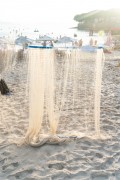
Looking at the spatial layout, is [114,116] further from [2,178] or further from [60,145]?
[2,178]

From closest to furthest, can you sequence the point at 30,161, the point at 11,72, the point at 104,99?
the point at 30,161
the point at 104,99
the point at 11,72

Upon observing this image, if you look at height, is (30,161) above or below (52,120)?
below

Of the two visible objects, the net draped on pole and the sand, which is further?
the net draped on pole

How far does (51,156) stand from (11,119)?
3082mm

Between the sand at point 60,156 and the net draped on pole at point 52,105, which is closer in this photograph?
the sand at point 60,156

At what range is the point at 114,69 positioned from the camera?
22.7 meters

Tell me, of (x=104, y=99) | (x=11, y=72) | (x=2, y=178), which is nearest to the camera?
(x=2, y=178)

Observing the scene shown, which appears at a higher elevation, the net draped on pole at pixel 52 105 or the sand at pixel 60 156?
the net draped on pole at pixel 52 105

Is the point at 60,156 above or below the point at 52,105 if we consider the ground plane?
below

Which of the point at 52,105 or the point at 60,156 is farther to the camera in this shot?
the point at 52,105

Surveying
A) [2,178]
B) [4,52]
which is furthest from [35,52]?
[4,52]

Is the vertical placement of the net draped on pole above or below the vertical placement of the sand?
above

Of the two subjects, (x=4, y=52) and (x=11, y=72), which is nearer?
(x=11, y=72)

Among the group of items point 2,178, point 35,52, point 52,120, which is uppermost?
point 35,52
